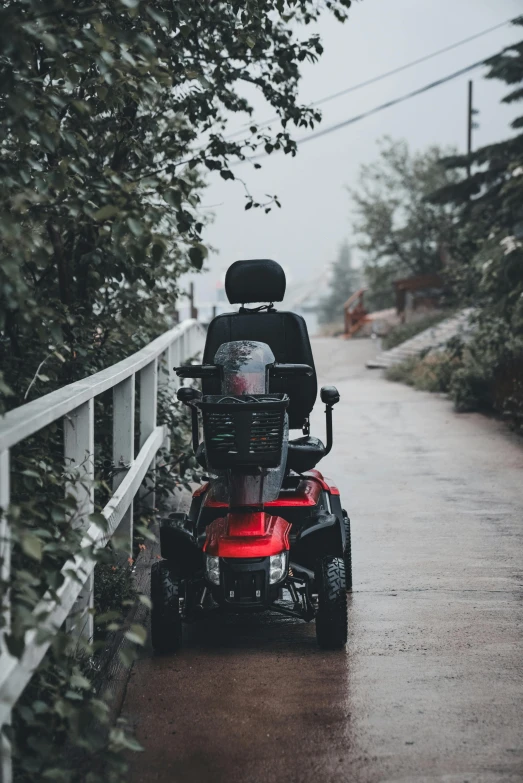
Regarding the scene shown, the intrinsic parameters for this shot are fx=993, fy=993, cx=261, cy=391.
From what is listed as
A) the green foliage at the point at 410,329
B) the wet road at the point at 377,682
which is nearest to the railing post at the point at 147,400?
the wet road at the point at 377,682

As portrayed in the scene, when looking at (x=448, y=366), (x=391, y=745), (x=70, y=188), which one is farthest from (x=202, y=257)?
(x=448, y=366)

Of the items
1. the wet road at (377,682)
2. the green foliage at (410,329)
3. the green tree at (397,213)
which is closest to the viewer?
the wet road at (377,682)

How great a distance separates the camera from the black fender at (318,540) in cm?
494

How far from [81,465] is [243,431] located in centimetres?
75

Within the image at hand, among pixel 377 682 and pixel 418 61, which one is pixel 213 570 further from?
pixel 418 61

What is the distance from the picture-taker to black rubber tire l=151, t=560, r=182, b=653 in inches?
185

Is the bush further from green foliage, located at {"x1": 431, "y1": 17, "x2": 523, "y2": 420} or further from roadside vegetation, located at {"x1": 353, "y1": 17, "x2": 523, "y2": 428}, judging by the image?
green foliage, located at {"x1": 431, "y1": 17, "x2": 523, "y2": 420}

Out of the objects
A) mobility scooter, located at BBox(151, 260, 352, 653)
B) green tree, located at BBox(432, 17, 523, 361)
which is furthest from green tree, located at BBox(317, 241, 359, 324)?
mobility scooter, located at BBox(151, 260, 352, 653)

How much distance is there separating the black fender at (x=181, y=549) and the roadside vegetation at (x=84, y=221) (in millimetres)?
377

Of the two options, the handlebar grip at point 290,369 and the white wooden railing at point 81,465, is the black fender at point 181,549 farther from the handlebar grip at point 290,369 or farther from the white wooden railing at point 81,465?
the handlebar grip at point 290,369

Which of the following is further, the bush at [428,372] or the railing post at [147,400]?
the bush at [428,372]

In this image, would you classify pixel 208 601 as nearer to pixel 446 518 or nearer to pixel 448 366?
pixel 446 518

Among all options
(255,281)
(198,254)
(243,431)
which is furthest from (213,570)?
(198,254)

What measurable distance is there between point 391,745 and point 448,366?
14.7 m
